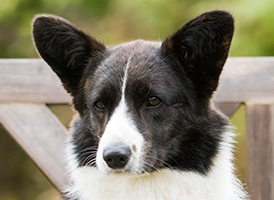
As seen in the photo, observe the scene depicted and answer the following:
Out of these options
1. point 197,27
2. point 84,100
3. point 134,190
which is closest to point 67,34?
point 84,100

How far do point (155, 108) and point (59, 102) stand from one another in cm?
127

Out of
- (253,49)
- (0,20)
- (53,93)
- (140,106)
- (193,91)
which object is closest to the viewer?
(140,106)

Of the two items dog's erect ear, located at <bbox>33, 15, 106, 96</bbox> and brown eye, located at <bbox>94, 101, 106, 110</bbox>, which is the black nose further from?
dog's erect ear, located at <bbox>33, 15, 106, 96</bbox>

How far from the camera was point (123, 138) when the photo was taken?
226 cm

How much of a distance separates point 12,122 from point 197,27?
1871 millimetres

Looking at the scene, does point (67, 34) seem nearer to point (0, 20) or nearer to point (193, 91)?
point (193, 91)

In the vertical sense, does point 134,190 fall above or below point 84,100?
below

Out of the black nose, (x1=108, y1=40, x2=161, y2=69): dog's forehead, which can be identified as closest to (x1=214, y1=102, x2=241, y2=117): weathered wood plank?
(x1=108, y1=40, x2=161, y2=69): dog's forehead

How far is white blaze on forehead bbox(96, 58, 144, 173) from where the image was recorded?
7.39ft

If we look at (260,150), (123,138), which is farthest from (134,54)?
(260,150)

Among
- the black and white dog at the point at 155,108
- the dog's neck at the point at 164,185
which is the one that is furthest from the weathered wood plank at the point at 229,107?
the dog's neck at the point at 164,185

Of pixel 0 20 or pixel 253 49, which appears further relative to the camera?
pixel 0 20

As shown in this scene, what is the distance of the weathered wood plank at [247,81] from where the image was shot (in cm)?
339

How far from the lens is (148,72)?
8.43 ft
